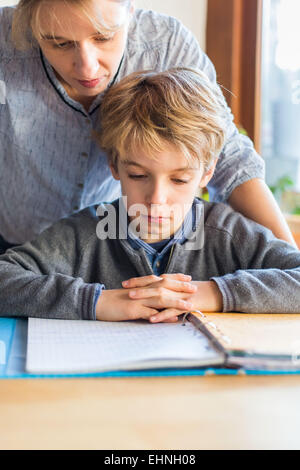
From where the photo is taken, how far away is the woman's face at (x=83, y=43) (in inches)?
37.5

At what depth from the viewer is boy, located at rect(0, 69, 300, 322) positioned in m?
0.93

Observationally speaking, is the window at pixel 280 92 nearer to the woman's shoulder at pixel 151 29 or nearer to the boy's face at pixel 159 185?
the woman's shoulder at pixel 151 29

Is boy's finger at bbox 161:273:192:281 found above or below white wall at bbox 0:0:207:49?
below

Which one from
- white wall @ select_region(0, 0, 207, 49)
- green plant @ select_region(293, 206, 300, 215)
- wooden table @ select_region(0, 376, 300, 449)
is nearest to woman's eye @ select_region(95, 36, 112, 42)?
wooden table @ select_region(0, 376, 300, 449)

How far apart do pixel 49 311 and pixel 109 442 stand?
1.40 ft

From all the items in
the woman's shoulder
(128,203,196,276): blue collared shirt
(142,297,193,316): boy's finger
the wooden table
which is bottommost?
the wooden table

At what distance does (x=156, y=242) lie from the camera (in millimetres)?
1168

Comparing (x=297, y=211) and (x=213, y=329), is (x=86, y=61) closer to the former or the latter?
(x=213, y=329)

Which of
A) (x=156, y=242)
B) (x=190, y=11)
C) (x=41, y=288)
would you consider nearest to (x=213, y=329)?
(x=41, y=288)

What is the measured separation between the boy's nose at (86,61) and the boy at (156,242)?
0.11m

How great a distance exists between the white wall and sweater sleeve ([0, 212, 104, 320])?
6.37ft

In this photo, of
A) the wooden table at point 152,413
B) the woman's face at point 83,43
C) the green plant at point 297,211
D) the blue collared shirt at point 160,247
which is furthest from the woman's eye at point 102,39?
the green plant at point 297,211

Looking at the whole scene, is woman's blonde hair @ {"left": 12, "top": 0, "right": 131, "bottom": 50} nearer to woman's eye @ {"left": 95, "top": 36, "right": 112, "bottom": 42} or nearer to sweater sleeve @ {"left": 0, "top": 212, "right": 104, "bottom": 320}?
woman's eye @ {"left": 95, "top": 36, "right": 112, "bottom": 42}

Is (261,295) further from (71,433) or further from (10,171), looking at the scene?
(10,171)
